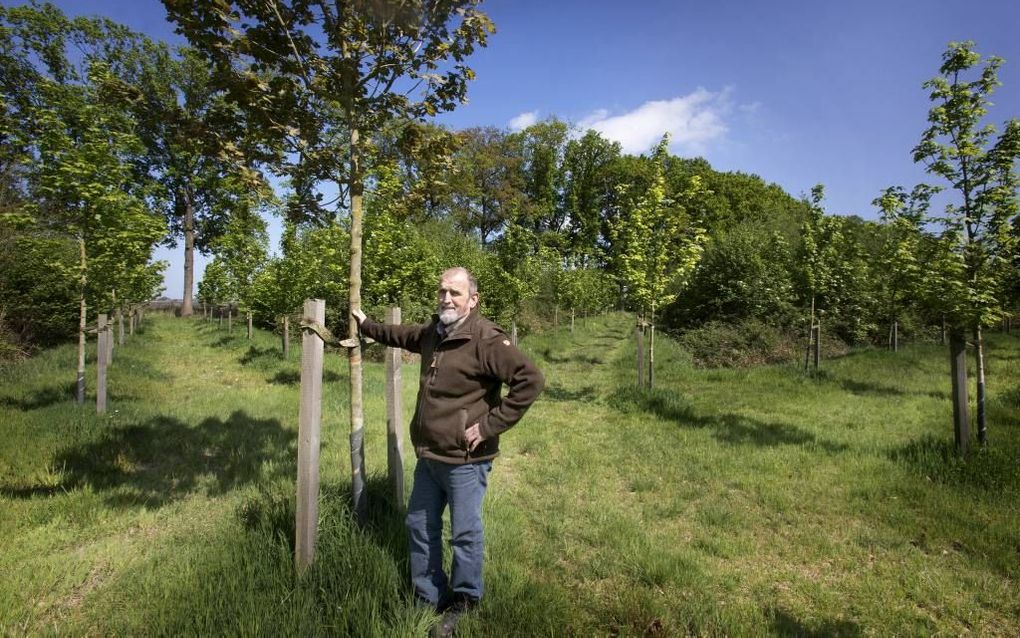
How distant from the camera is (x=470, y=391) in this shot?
2.77 m

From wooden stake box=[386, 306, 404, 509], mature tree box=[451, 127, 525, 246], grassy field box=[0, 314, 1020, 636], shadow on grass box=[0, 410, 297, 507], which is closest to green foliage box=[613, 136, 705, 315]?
grassy field box=[0, 314, 1020, 636]

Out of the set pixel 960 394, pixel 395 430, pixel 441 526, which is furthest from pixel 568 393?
pixel 441 526

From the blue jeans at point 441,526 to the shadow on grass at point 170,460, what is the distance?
10.5ft

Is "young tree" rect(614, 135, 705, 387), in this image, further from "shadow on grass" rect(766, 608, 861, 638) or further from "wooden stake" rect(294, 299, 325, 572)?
"wooden stake" rect(294, 299, 325, 572)

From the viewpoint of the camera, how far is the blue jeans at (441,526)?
2.72 m

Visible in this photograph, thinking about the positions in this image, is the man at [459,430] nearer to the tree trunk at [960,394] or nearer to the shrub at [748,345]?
the tree trunk at [960,394]

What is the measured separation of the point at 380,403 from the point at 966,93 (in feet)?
33.3

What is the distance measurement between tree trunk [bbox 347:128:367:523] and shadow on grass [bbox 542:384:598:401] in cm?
770

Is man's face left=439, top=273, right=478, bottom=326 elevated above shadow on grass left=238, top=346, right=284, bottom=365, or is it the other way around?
man's face left=439, top=273, right=478, bottom=326

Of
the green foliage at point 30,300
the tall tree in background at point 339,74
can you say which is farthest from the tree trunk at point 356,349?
the green foliage at point 30,300

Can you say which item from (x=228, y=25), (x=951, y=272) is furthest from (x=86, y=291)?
(x=951, y=272)

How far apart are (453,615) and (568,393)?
8955 mm

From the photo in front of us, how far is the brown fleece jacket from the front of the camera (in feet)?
8.76

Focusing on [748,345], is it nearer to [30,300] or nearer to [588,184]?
[30,300]
